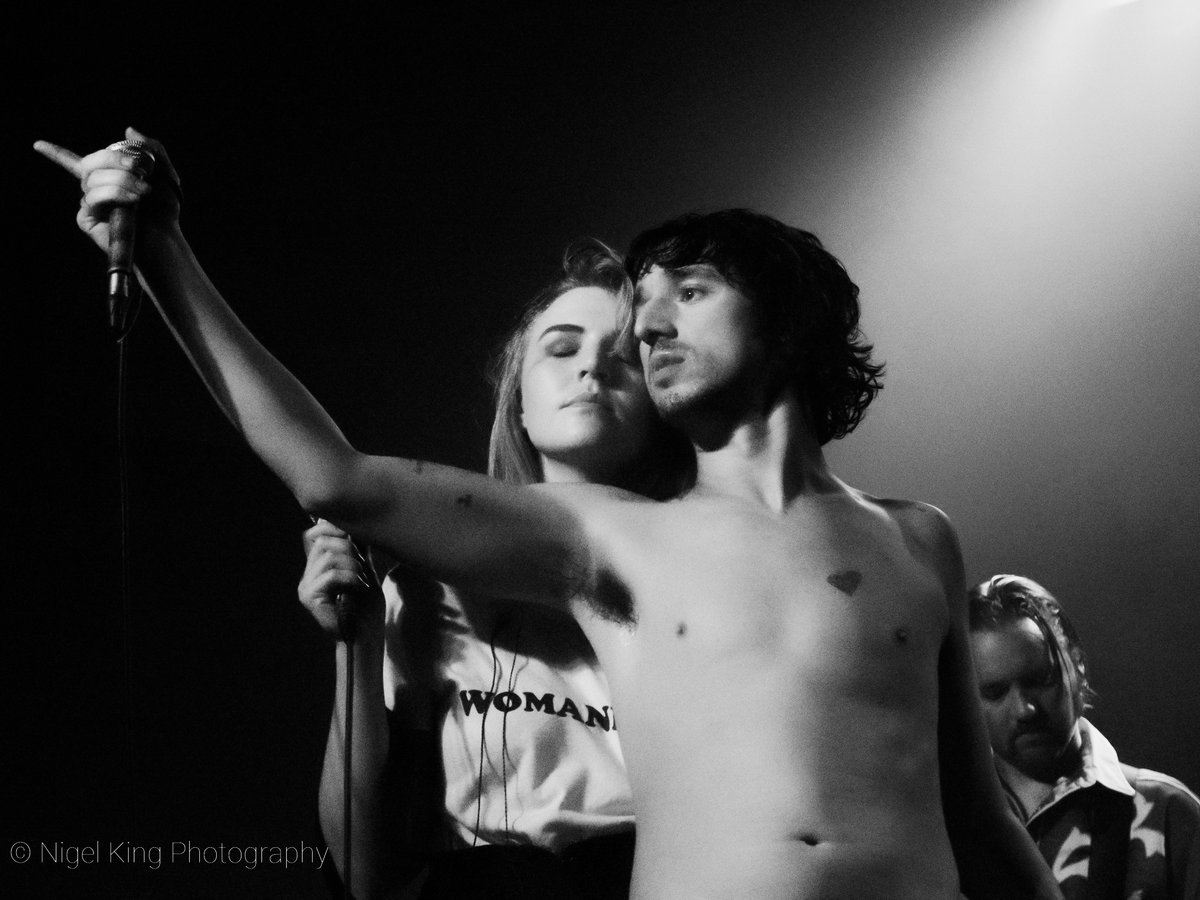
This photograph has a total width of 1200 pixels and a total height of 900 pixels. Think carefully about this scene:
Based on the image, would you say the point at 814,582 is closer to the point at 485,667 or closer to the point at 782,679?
the point at 782,679

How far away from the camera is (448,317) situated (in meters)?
2.58

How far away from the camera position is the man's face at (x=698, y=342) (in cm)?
128

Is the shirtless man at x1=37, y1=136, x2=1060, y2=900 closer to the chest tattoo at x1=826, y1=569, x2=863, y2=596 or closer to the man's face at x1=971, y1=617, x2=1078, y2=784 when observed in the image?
the chest tattoo at x1=826, y1=569, x2=863, y2=596

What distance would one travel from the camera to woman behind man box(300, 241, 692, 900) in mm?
1388

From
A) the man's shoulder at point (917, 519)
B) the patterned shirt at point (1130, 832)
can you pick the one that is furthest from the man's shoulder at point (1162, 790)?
the man's shoulder at point (917, 519)

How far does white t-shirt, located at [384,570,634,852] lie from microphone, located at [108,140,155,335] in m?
0.57

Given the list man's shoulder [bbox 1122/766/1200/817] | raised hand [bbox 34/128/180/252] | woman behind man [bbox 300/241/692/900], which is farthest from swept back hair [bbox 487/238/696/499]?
man's shoulder [bbox 1122/766/1200/817]

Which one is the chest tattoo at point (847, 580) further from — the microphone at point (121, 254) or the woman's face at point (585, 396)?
the microphone at point (121, 254)

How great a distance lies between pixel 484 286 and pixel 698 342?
1.38 metres

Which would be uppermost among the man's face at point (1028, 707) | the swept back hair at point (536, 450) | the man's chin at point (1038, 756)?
the swept back hair at point (536, 450)

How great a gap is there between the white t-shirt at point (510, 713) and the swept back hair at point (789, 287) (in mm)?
428

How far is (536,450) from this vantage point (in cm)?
169

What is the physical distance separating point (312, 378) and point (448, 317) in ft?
1.03

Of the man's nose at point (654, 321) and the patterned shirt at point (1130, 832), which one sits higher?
the man's nose at point (654, 321)
